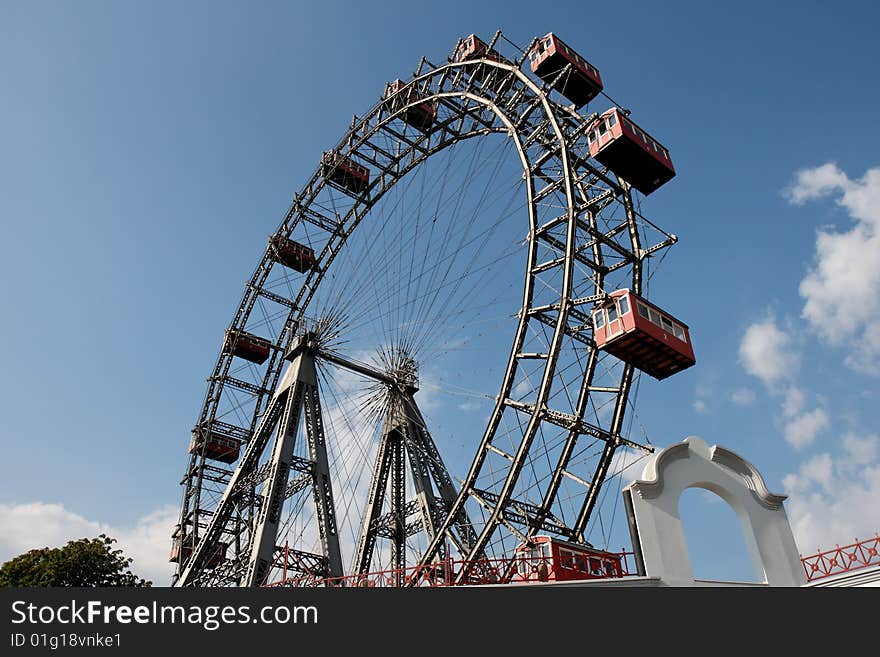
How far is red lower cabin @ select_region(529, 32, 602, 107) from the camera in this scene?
104 feet

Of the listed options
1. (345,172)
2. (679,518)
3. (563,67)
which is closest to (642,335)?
(679,518)

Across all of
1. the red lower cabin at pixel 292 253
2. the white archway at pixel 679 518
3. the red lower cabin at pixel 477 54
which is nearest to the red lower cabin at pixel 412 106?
the red lower cabin at pixel 477 54

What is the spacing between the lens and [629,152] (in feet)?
90.0

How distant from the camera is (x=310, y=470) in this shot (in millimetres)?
34031

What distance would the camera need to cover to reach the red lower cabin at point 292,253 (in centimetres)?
4531

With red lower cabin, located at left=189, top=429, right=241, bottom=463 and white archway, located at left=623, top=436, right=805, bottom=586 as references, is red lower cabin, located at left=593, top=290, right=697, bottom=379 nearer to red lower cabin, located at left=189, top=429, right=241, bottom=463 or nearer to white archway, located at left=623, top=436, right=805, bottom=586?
white archway, located at left=623, top=436, right=805, bottom=586

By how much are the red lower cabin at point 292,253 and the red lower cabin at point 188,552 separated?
55.9 feet

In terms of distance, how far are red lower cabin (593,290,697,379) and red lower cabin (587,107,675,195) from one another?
591 cm

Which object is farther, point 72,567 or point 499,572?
point 72,567

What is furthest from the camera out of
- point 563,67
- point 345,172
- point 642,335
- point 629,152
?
point 345,172

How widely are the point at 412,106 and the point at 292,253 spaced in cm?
1266

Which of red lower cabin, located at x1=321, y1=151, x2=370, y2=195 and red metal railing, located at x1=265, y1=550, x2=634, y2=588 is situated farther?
red lower cabin, located at x1=321, y1=151, x2=370, y2=195

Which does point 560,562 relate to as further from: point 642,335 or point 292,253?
point 292,253

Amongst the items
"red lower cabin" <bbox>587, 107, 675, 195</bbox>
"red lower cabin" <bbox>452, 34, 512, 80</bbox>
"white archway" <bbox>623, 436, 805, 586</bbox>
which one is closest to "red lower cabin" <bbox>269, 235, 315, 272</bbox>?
"red lower cabin" <bbox>452, 34, 512, 80</bbox>
